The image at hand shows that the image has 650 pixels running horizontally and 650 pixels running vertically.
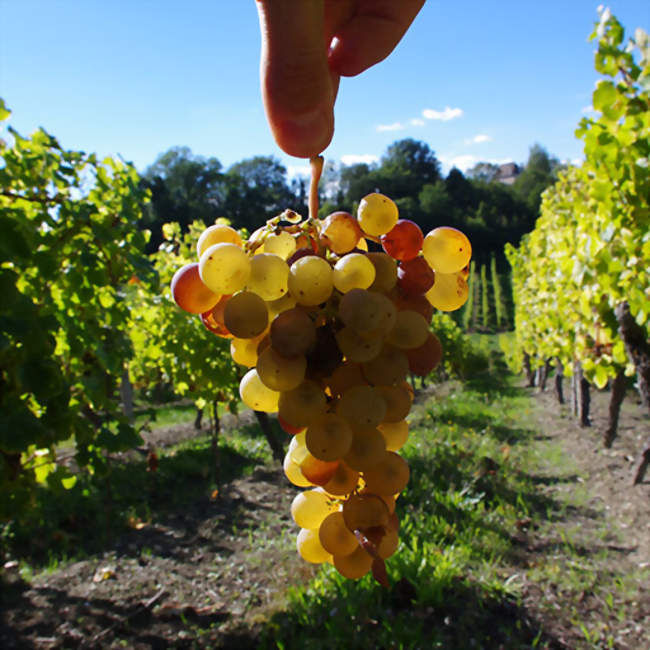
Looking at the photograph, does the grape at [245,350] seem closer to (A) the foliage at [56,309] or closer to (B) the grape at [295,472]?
(B) the grape at [295,472]

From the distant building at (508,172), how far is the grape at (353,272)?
83471mm

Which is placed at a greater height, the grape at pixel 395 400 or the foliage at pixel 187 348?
the grape at pixel 395 400

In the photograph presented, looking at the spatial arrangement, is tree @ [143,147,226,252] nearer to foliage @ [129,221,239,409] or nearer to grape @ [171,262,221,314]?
foliage @ [129,221,239,409]

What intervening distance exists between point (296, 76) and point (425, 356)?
1.39 ft

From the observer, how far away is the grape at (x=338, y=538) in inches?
28.6

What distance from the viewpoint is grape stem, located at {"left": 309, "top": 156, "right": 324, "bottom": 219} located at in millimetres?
670

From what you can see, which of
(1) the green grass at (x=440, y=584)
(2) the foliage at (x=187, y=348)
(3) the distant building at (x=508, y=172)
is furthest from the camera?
(3) the distant building at (x=508, y=172)

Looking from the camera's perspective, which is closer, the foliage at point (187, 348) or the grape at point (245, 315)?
the grape at point (245, 315)

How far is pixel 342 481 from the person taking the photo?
2.43ft

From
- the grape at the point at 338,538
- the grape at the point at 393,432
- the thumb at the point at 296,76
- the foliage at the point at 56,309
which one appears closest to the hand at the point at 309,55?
the thumb at the point at 296,76

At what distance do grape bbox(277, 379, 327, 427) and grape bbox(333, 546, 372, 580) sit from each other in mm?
221

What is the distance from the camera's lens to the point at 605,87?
9.34 feet

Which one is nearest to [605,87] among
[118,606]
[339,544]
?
[339,544]

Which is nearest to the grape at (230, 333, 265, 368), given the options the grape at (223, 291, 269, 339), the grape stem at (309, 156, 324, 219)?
the grape at (223, 291, 269, 339)
